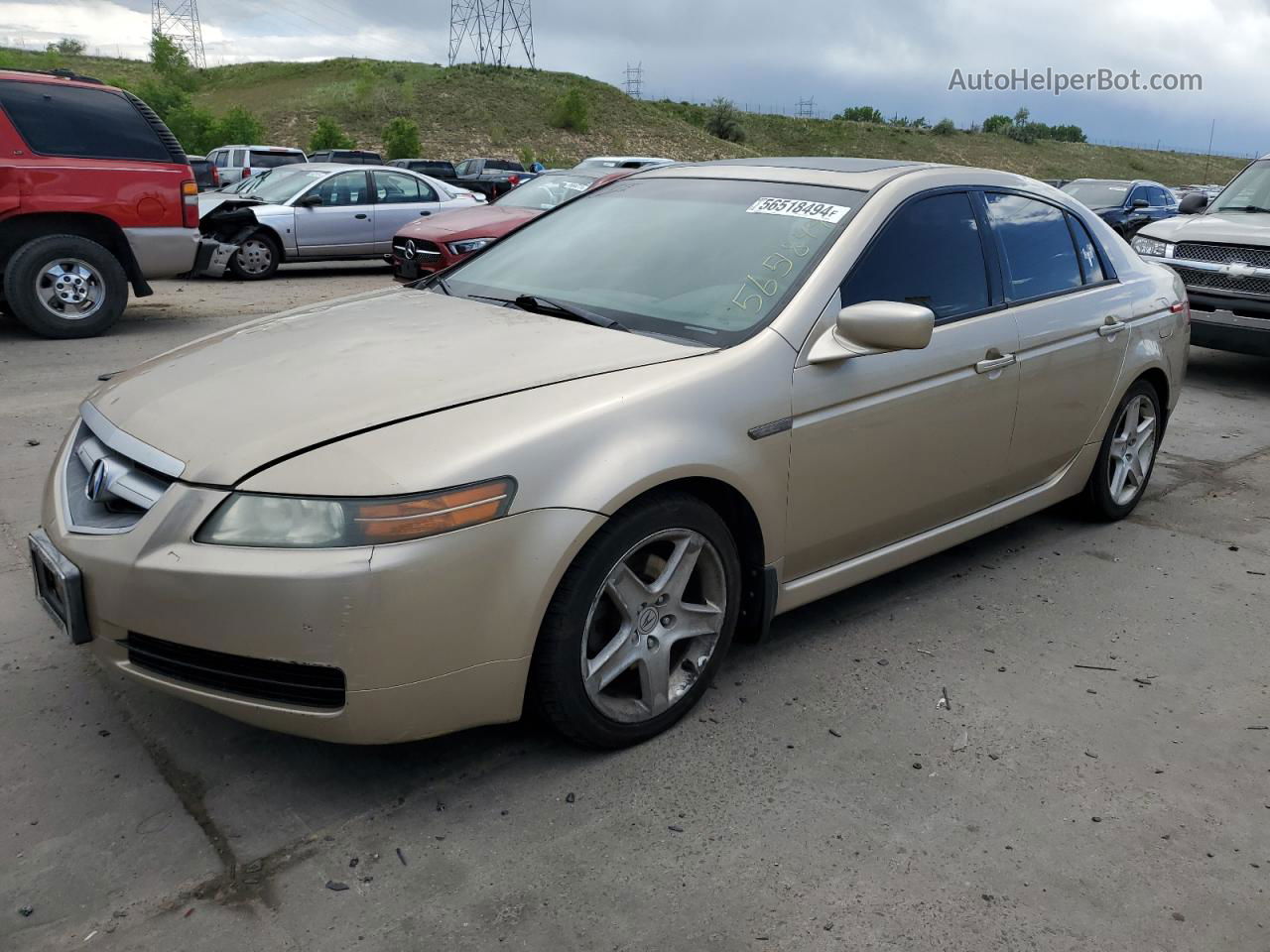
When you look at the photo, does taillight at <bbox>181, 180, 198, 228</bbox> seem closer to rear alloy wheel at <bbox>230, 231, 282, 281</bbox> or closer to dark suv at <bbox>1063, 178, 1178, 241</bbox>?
rear alloy wheel at <bbox>230, 231, 282, 281</bbox>

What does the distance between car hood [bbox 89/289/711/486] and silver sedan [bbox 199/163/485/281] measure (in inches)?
413

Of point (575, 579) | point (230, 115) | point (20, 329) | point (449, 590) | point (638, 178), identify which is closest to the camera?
point (449, 590)

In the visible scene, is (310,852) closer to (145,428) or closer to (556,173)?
(145,428)

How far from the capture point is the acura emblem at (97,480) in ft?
9.21

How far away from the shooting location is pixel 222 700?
8.61 ft

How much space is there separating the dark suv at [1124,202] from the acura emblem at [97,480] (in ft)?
60.6

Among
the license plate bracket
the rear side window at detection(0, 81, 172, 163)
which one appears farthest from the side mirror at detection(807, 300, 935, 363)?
the rear side window at detection(0, 81, 172, 163)

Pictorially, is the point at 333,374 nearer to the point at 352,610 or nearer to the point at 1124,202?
the point at 352,610

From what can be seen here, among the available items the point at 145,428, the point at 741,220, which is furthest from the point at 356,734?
the point at 741,220

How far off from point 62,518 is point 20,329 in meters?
7.75

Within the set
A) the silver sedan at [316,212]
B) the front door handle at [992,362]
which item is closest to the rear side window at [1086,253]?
the front door handle at [992,362]

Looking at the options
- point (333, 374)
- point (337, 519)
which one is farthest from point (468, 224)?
point (337, 519)

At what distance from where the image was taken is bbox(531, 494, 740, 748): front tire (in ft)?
9.14

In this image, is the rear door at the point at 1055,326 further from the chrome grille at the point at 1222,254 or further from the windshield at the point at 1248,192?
the windshield at the point at 1248,192
